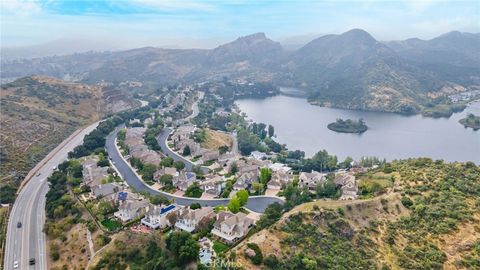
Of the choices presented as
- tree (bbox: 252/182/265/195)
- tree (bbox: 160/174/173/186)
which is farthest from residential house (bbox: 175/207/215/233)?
tree (bbox: 160/174/173/186)

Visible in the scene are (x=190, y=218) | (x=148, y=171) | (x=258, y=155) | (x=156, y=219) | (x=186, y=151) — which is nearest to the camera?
(x=190, y=218)

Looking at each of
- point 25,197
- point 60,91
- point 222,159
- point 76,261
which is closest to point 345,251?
point 76,261

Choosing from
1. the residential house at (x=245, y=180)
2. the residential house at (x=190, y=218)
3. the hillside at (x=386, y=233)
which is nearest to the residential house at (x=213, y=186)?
the residential house at (x=245, y=180)

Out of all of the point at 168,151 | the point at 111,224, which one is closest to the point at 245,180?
the point at 111,224

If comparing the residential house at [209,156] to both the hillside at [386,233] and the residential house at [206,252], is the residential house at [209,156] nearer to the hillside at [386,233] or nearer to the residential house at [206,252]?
the residential house at [206,252]

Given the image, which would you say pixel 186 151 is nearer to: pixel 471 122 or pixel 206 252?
pixel 206 252

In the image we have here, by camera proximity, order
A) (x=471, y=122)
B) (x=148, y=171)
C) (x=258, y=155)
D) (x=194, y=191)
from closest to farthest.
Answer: (x=194, y=191), (x=148, y=171), (x=258, y=155), (x=471, y=122)

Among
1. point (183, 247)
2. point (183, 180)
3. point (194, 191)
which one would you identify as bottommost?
point (194, 191)
